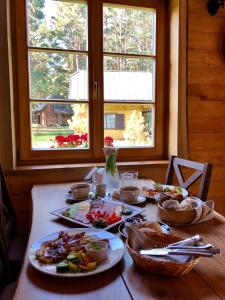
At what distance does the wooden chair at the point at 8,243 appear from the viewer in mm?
1084

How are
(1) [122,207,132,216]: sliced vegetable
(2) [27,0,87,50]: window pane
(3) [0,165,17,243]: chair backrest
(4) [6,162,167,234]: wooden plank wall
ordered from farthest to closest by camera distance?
(2) [27,0,87,50]: window pane
(4) [6,162,167,234]: wooden plank wall
(3) [0,165,17,243]: chair backrest
(1) [122,207,132,216]: sliced vegetable

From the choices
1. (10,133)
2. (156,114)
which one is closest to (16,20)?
(10,133)

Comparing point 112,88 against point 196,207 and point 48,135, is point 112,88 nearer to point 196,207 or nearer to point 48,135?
point 48,135

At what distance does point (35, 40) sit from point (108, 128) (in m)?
0.81

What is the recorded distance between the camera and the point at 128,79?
6.73ft

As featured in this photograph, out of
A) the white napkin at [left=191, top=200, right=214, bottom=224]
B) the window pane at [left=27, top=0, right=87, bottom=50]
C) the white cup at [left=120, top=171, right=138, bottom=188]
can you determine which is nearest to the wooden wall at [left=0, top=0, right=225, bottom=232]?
the white cup at [left=120, top=171, right=138, bottom=188]

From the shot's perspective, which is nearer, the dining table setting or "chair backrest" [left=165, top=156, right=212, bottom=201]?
the dining table setting

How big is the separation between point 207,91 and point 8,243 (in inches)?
66.6

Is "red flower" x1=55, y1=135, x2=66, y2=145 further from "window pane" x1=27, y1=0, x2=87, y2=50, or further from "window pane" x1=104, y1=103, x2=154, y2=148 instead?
"window pane" x1=27, y1=0, x2=87, y2=50

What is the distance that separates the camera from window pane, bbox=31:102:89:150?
6.27 ft

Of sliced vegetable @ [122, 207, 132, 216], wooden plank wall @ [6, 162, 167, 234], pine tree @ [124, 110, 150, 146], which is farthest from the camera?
pine tree @ [124, 110, 150, 146]

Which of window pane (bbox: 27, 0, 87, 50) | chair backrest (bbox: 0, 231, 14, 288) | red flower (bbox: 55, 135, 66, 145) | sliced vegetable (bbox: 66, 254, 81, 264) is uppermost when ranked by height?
window pane (bbox: 27, 0, 87, 50)

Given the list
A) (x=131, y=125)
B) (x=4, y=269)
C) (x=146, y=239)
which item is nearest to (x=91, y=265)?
(x=146, y=239)

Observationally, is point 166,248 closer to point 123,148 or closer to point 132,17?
point 123,148
